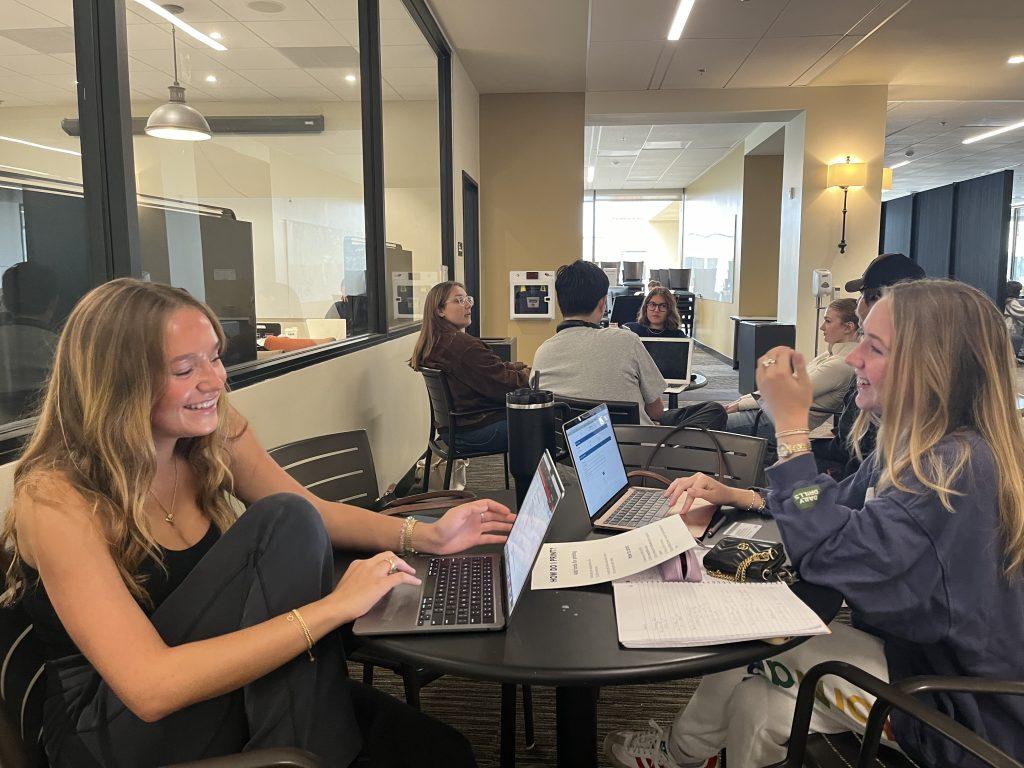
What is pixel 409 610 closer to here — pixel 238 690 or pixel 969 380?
pixel 238 690

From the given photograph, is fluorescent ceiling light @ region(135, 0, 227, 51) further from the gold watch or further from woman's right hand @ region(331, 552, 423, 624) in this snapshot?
the gold watch

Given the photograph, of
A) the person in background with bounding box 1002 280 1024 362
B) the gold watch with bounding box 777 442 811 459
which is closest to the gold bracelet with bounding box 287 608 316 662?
the gold watch with bounding box 777 442 811 459

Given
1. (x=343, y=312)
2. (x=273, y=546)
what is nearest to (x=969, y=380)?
(x=273, y=546)

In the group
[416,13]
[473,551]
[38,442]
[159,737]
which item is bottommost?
[159,737]

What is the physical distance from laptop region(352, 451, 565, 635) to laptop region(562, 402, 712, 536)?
0.24 meters

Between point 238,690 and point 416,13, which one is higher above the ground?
point 416,13

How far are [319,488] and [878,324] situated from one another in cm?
156

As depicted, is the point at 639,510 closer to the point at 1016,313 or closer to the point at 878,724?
the point at 878,724

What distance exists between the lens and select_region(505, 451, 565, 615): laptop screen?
1185 mm

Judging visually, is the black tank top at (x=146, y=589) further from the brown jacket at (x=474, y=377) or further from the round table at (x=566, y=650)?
the brown jacket at (x=474, y=377)

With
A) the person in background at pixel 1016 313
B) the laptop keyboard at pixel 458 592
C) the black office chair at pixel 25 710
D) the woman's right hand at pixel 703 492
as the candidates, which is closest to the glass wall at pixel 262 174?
the black office chair at pixel 25 710

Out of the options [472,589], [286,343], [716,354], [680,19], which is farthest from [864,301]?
[716,354]

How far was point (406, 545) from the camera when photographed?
4.71 feet

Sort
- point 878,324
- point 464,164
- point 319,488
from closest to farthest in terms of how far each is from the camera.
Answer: point 878,324, point 319,488, point 464,164
